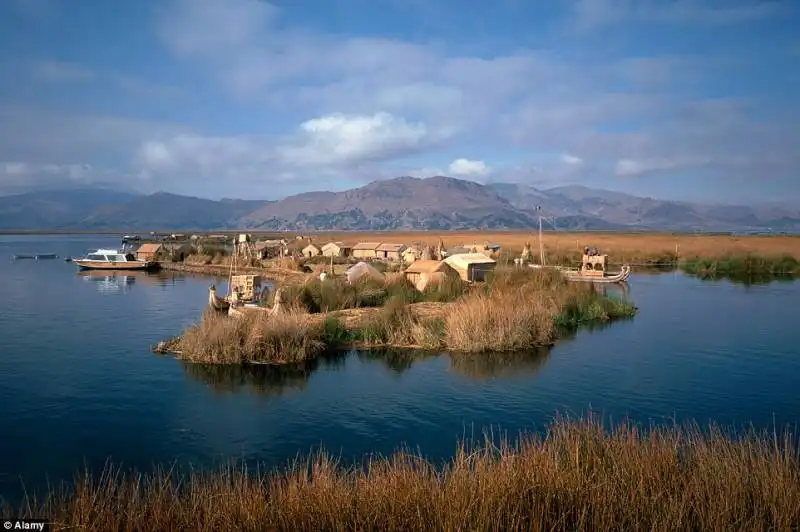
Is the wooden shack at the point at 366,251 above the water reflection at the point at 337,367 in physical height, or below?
above

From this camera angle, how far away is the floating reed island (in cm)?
1692

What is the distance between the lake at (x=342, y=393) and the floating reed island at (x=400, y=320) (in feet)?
2.32

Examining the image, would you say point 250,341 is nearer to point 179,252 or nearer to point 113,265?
point 113,265

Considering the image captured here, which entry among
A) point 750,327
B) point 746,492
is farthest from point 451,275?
point 746,492

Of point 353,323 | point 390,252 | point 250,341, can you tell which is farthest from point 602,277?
point 250,341

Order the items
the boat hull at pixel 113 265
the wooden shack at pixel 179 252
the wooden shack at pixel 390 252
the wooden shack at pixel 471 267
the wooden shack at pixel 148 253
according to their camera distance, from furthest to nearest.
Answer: the wooden shack at pixel 179 252, the wooden shack at pixel 148 253, the boat hull at pixel 113 265, the wooden shack at pixel 390 252, the wooden shack at pixel 471 267

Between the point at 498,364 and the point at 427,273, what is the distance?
10.3m

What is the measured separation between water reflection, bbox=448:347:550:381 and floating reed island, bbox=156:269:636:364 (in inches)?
18.6

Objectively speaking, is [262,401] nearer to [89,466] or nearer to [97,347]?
[89,466]

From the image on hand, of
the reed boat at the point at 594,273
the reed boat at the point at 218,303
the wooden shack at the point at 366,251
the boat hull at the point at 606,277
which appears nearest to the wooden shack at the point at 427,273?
the reed boat at the point at 218,303

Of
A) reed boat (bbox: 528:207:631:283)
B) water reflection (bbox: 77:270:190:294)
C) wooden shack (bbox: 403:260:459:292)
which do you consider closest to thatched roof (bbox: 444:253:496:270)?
wooden shack (bbox: 403:260:459:292)

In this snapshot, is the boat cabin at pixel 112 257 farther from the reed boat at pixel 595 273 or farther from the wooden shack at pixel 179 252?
the reed boat at pixel 595 273

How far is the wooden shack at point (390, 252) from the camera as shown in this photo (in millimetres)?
49219

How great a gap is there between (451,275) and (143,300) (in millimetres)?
14950
